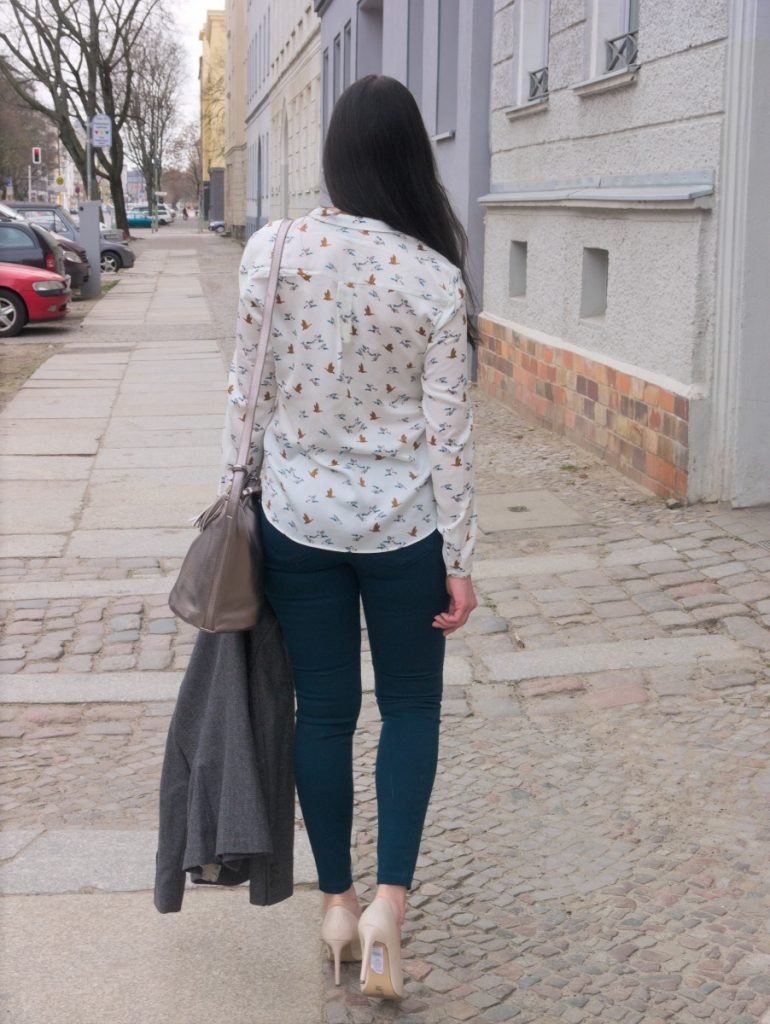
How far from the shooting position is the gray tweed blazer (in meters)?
2.93

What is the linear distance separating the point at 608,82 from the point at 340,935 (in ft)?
23.7

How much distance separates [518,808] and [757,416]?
149 inches

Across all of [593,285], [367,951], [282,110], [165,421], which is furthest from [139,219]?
[367,951]

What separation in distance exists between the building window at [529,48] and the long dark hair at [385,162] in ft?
28.9

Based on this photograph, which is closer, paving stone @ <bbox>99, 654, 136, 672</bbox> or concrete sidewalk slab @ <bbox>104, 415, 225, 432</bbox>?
paving stone @ <bbox>99, 654, 136, 672</bbox>

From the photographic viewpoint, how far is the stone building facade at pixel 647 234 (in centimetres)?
720

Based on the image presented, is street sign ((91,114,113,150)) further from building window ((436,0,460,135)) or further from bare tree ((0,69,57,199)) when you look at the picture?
bare tree ((0,69,57,199))

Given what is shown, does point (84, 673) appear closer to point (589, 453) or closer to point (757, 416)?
→ point (757, 416)

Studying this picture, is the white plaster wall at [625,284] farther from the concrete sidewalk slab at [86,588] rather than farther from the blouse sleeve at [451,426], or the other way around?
the blouse sleeve at [451,426]

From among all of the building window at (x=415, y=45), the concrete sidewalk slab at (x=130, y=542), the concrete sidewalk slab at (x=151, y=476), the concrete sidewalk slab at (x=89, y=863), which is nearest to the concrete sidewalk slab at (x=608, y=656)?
the concrete sidewalk slab at (x=89, y=863)

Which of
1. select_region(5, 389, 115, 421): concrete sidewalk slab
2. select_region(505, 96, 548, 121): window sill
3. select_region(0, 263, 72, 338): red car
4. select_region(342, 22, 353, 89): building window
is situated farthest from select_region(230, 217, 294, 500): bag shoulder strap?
select_region(342, 22, 353, 89): building window

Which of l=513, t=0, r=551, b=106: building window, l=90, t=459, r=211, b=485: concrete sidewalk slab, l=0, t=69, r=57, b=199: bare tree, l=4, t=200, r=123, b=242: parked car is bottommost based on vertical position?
l=90, t=459, r=211, b=485: concrete sidewalk slab

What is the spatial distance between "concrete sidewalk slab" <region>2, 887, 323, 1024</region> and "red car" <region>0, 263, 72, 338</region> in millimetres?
17229

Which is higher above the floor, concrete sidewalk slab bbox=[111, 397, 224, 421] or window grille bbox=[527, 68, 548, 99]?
window grille bbox=[527, 68, 548, 99]
